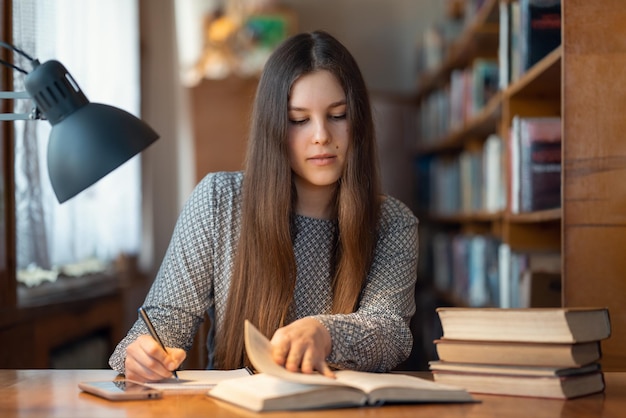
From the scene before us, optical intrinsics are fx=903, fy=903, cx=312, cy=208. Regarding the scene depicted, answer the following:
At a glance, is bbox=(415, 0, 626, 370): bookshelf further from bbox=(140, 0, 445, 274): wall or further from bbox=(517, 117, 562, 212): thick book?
bbox=(140, 0, 445, 274): wall

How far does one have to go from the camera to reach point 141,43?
408cm

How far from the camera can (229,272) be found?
177 cm

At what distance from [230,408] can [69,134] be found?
41 cm

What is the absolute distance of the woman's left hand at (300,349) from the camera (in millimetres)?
1237

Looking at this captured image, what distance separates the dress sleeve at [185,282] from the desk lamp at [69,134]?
54cm

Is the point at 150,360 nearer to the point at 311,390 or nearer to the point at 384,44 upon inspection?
the point at 311,390

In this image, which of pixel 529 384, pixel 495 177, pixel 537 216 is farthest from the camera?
pixel 495 177

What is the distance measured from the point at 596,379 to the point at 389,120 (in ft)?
14.0

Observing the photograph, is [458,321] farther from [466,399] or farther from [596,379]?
[596,379]

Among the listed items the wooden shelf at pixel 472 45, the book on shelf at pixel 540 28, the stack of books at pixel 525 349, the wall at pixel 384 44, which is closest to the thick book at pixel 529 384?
the stack of books at pixel 525 349

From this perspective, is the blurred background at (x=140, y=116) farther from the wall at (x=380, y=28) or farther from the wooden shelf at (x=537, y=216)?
the wooden shelf at (x=537, y=216)

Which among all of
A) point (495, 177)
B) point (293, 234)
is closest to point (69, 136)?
point (293, 234)

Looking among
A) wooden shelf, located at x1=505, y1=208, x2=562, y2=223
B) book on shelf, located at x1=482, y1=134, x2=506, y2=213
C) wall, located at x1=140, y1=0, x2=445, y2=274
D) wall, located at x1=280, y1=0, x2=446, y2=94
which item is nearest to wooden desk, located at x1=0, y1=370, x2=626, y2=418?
wooden shelf, located at x1=505, y1=208, x2=562, y2=223

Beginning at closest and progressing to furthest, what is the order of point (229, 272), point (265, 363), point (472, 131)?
1. point (265, 363)
2. point (229, 272)
3. point (472, 131)
